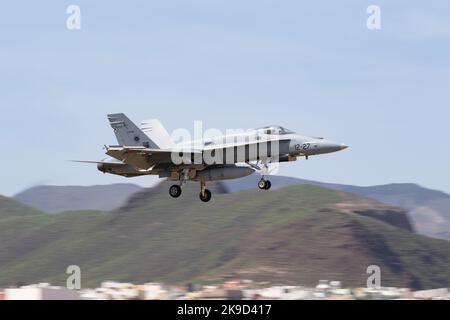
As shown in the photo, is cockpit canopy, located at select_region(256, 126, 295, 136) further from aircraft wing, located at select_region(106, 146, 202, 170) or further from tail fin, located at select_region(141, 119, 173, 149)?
tail fin, located at select_region(141, 119, 173, 149)

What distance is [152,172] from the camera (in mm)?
66500

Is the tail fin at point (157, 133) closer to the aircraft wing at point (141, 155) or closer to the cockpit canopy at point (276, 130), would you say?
Answer: the aircraft wing at point (141, 155)

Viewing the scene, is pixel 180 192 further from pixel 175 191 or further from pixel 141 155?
pixel 141 155

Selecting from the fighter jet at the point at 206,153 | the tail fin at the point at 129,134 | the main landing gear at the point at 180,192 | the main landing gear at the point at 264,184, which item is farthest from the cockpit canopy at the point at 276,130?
the tail fin at the point at 129,134

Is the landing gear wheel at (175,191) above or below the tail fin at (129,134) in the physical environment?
below

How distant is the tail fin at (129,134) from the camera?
66.7m

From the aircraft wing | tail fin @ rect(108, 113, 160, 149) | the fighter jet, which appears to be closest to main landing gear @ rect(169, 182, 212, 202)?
the fighter jet

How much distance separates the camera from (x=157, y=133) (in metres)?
70.0

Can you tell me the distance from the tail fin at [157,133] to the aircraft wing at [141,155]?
3.43 meters
